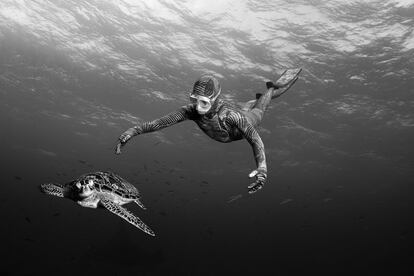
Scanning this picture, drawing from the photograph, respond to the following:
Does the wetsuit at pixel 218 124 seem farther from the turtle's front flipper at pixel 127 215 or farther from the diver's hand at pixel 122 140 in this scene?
the turtle's front flipper at pixel 127 215

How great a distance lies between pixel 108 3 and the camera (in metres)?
14.3

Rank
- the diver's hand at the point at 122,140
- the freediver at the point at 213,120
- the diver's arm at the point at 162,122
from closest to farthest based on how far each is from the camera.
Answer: the freediver at the point at 213,120, the diver's hand at the point at 122,140, the diver's arm at the point at 162,122

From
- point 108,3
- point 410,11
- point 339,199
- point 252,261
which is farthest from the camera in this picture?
point 252,261

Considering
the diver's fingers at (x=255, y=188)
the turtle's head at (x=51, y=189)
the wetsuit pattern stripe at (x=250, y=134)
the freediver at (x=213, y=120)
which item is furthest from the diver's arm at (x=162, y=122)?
the diver's fingers at (x=255, y=188)

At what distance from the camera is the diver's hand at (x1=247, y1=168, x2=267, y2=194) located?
404 cm

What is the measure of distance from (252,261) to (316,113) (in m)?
68.2

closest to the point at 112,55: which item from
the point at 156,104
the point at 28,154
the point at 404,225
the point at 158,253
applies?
the point at 156,104

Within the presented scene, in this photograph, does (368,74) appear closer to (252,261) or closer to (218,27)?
Answer: (218,27)

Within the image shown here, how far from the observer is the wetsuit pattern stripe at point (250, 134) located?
15.8ft

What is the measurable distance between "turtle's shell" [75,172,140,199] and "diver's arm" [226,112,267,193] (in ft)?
8.98

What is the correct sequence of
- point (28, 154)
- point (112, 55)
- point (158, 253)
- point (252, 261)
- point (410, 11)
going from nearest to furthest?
point (410, 11) → point (112, 55) → point (158, 253) → point (28, 154) → point (252, 261)

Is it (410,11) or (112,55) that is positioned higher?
(112,55)

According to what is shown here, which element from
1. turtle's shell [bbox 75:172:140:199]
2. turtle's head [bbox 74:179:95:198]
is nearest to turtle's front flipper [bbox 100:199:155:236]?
turtle's head [bbox 74:179:95:198]

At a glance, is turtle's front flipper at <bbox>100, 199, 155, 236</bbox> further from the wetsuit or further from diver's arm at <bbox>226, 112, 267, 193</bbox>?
diver's arm at <bbox>226, 112, 267, 193</bbox>
